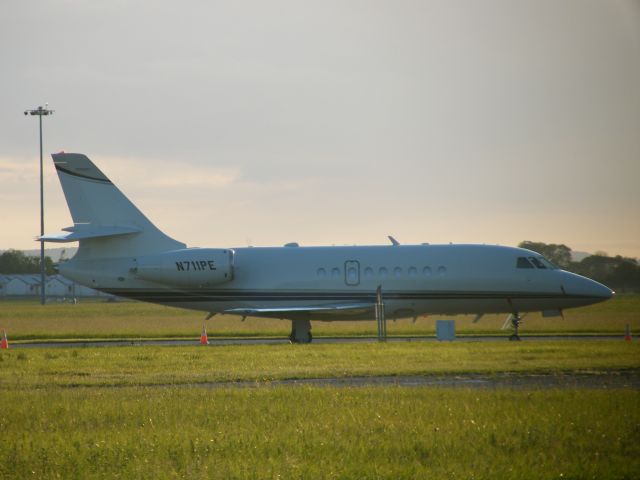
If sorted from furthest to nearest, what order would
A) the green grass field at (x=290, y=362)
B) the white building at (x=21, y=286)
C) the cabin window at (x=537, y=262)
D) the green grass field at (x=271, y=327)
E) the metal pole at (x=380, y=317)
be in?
the white building at (x=21, y=286) → the green grass field at (x=271, y=327) → the cabin window at (x=537, y=262) → the metal pole at (x=380, y=317) → the green grass field at (x=290, y=362)

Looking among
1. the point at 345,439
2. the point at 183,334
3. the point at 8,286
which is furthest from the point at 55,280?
the point at 345,439

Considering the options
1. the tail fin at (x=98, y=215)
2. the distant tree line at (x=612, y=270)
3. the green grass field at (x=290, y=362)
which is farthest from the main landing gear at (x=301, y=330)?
the distant tree line at (x=612, y=270)

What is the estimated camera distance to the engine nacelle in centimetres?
3425

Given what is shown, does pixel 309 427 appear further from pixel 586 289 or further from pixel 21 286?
pixel 21 286

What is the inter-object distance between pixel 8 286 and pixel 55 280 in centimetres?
1069

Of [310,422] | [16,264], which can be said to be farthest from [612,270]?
[16,264]

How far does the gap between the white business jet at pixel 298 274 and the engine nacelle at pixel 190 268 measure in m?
0.04

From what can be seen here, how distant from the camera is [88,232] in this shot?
34469 millimetres

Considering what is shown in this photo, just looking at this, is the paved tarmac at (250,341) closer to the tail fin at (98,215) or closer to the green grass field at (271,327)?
the green grass field at (271,327)

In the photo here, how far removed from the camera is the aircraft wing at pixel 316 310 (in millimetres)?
33281

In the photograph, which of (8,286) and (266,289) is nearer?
(266,289)

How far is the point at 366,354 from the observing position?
81.5 ft

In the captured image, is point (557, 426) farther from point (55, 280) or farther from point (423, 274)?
point (55, 280)

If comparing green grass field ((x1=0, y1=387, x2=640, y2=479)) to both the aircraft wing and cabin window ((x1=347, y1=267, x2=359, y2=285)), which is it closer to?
the aircraft wing
